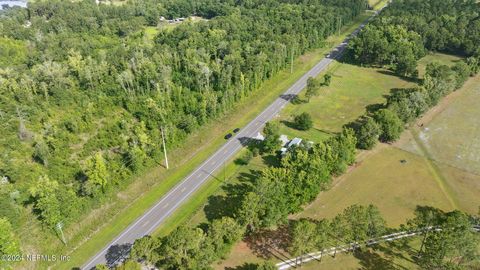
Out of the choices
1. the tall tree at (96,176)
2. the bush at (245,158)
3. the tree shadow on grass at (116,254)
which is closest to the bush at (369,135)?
the bush at (245,158)

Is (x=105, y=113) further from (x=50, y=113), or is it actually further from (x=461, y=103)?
(x=461, y=103)

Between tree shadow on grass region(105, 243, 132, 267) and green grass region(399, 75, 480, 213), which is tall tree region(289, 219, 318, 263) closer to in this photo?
tree shadow on grass region(105, 243, 132, 267)

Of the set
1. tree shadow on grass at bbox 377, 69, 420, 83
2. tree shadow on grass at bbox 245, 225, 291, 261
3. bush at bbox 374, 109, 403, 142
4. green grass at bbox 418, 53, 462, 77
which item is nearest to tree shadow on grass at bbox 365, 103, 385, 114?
bush at bbox 374, 109, 403, 142

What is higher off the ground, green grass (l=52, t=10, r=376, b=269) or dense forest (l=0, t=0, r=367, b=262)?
dense forest (l=0, t=0, r=367, b=262)

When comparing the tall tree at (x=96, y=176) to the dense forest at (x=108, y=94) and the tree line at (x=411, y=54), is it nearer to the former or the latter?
the dense forest at (x=108, y=94)

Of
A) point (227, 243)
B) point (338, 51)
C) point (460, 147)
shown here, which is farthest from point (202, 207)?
point (338, 51)
